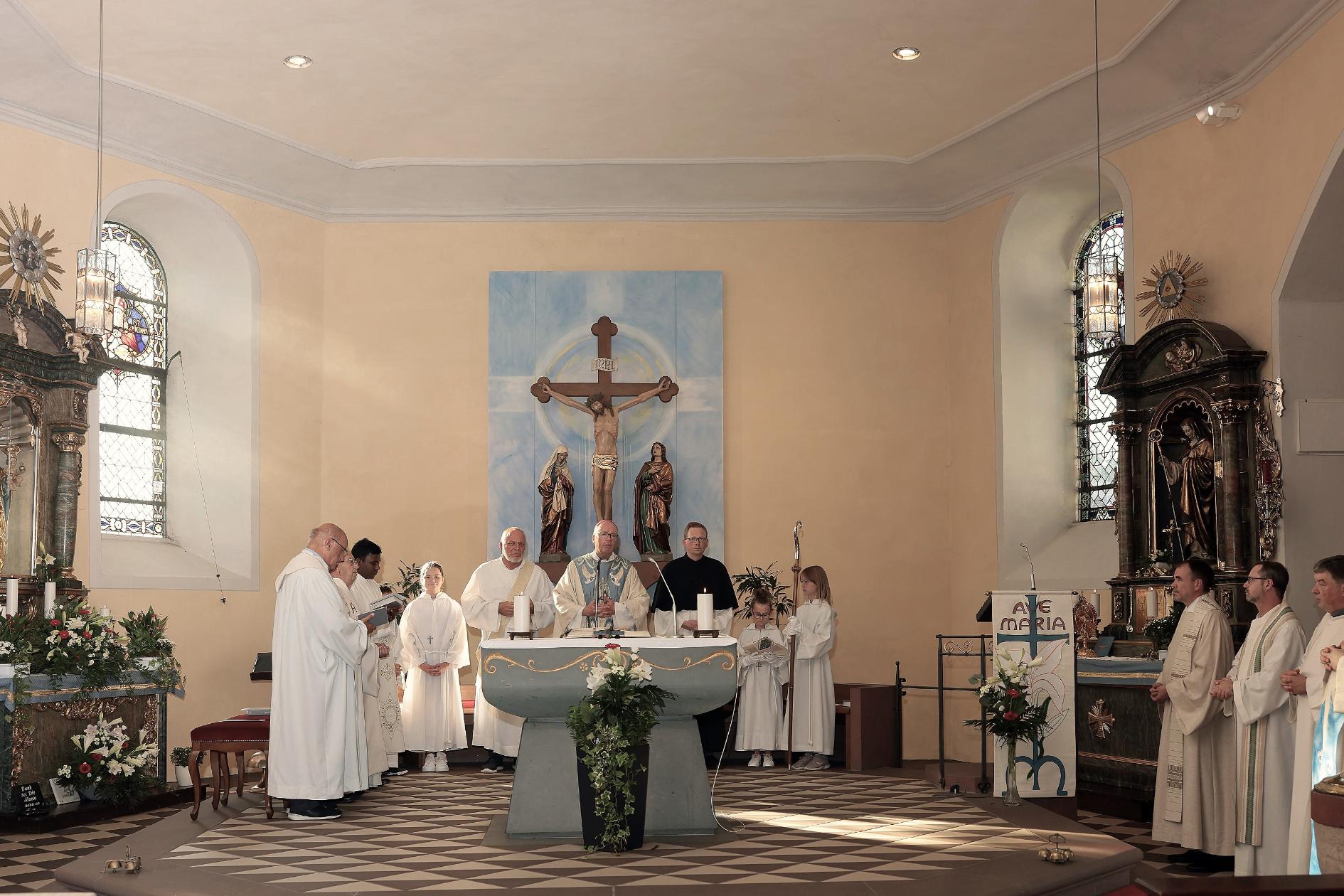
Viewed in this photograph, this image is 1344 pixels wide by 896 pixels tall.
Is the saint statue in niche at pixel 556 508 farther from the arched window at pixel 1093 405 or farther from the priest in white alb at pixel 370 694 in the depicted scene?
the arched window at pixel 1093 405

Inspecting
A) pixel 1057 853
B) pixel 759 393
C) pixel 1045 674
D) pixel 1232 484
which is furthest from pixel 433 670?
pixel 1232 484

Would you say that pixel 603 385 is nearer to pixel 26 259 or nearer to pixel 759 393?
pixel 759 393

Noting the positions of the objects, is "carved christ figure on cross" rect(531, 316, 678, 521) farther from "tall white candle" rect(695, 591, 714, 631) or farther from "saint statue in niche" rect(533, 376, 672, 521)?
"tall white candle" rect(695, 591, 714, 631)

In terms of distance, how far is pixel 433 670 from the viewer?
10.6 meters

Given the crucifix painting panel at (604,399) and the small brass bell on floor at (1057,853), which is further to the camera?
the crucifix painting panel at (604,399)

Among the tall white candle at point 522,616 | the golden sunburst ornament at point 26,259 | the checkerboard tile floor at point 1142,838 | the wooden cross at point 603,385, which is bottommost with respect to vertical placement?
the checkerboard tile floor at point 1142,838

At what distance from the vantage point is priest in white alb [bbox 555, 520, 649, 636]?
9.38 metres

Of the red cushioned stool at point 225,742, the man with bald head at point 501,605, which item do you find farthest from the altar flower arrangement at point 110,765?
the man with bald head at point 501,605

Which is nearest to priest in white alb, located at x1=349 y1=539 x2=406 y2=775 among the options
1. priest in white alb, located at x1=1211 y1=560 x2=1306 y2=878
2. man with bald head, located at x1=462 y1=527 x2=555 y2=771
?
man with bald head, located at x1=462 y1=527 x2=555 y2=771

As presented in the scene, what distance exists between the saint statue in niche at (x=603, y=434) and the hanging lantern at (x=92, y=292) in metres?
4.52

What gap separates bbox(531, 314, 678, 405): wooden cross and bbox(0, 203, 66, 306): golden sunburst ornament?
4.21 m

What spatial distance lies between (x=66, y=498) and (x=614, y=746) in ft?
17.7

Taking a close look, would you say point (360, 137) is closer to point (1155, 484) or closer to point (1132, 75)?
point (1132, 75)

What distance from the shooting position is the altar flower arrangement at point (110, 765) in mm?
8664
